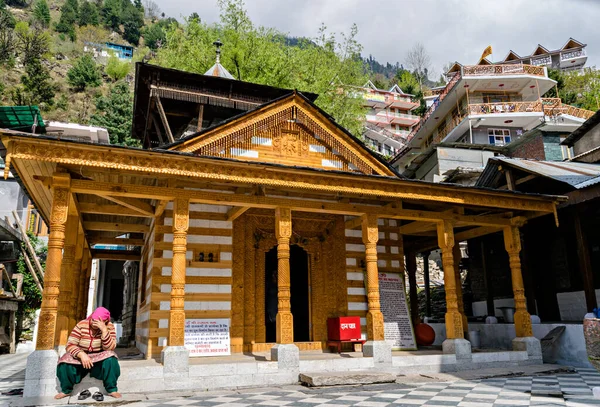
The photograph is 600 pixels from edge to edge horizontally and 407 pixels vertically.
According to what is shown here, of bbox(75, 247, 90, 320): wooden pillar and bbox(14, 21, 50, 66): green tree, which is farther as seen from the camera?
bbox(14, 21, 50, 66): green tree

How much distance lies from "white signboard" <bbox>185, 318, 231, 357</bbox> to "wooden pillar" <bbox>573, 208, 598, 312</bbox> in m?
9.79

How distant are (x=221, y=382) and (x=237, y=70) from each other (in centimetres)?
2477

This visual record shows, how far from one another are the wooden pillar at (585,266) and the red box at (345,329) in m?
6.41

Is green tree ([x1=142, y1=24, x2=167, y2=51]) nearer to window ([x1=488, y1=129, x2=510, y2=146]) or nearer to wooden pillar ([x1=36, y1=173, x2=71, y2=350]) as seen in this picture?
window ([x1=488, y1=129, x2=510, y2=146])

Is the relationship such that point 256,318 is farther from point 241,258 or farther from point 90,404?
point 90,404

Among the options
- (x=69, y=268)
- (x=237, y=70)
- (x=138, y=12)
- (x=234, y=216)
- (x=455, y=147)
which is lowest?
(x=69, y=268)

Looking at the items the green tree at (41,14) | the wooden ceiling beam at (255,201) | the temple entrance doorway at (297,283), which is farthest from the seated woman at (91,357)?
the green tree at (41,14)

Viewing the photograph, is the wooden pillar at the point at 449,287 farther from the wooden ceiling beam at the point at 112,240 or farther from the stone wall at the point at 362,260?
the wooden ceiling beam at the point at 112,240

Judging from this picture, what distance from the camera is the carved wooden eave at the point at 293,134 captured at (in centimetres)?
1155

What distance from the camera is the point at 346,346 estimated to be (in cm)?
1223

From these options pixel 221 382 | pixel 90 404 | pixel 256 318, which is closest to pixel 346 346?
pixel 256 318

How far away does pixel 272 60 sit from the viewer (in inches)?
1177

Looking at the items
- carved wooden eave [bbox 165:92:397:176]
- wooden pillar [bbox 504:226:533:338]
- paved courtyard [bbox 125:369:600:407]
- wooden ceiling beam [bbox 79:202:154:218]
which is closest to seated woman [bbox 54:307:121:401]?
paved courtyard [bbox 125:369:600:407]

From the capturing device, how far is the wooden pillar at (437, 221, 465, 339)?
11258mm
